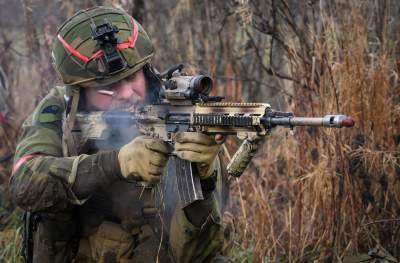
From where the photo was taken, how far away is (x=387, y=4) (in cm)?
421

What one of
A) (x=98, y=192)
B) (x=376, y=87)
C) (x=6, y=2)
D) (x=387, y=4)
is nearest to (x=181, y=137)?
(x=98, y=192)

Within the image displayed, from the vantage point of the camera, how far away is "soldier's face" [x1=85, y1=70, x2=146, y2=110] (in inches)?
128

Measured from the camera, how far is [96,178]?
310cm

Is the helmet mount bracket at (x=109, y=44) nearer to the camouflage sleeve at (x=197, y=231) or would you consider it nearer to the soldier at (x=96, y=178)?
the soldier at (x=96, y=178)

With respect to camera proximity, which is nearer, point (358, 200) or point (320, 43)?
point (358, 200)

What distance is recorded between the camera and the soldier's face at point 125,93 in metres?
3.26

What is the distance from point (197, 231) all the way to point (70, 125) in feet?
2.67

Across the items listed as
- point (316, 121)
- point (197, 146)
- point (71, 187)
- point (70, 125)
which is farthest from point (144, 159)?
point (316, 121)

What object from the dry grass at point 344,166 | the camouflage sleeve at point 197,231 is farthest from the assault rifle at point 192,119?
the dry grass at point 344,166

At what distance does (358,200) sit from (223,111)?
54.5 inches

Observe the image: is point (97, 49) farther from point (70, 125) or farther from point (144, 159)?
point (144, 159)

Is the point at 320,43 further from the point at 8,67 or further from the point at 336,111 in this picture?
the point at 8,67

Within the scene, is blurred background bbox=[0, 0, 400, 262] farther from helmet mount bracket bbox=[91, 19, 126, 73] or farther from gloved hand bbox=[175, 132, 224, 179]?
helmet mount bracket bbox=[91, 19, 126, 73]

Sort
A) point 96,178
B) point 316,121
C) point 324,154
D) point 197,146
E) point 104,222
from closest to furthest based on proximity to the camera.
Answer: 1. point 316,121
2. point 197,146
3. point 96,178
4. point 104,222
5. point 324,154
